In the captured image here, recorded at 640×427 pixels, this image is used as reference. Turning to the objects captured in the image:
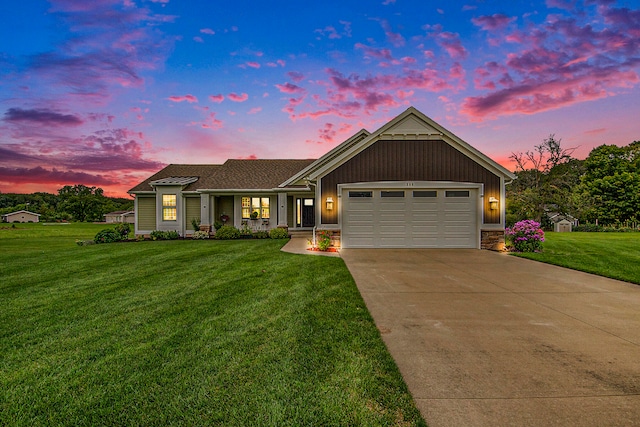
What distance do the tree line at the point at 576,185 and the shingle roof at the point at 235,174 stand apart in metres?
14.8

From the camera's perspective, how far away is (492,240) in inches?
465

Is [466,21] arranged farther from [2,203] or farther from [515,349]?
[2,203]

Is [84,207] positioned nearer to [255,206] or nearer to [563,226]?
[255,206]

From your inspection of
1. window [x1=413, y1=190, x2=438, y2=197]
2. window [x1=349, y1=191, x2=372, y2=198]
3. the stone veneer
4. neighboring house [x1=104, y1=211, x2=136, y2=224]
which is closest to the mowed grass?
window [x1=349, y1=191, x2=372, y2=198]

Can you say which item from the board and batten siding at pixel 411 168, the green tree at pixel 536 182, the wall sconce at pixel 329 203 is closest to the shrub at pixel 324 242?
the board and batten siding at pixel 411 168

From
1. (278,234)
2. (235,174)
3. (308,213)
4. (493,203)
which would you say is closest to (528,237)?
(493,203)

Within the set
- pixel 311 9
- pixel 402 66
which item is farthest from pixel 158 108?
pixel 402 66

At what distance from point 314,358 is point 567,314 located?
13.5ft

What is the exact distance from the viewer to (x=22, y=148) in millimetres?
28594

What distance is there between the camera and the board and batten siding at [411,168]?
11977mm

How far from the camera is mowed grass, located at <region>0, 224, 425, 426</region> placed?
2.17m

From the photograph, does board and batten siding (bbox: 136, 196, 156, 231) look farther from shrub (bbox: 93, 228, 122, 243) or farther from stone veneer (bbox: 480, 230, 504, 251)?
stone veneer (bbox: 480, 230, 504, 251)

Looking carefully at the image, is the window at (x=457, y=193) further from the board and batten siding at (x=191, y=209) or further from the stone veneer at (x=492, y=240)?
the board and batten siding at (x=191, y=209)

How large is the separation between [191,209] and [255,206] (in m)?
4.08
